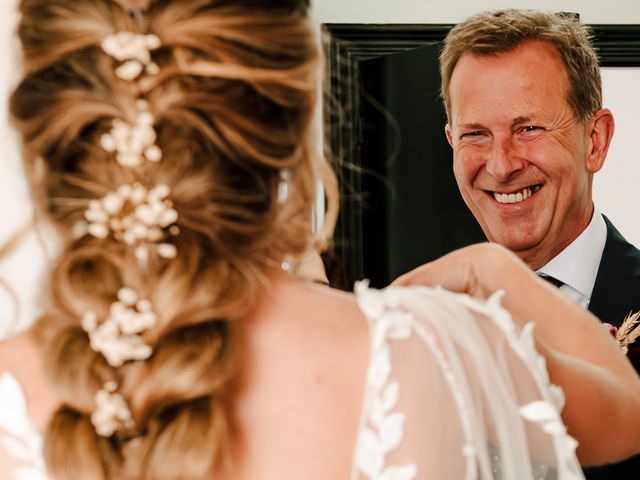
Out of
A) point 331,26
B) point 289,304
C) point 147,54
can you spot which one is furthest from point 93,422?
point 331,26

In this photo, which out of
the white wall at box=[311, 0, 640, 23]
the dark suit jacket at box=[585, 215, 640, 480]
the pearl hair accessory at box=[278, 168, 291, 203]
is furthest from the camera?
the white wall at box=[311, 0, 640, 23]

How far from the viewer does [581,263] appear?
7.14 feet

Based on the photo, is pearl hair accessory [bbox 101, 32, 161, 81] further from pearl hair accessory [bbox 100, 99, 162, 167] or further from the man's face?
the man's face

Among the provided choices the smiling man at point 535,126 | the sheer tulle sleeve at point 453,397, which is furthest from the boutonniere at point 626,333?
the sheer tulle sleeve at point 453,397

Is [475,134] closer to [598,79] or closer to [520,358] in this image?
[598,79]

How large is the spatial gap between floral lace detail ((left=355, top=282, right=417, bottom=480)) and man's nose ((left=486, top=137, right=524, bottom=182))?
1.55m

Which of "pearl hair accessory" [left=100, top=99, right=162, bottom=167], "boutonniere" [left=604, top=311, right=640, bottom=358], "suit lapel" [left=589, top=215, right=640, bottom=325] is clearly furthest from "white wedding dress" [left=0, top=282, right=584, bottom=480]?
"suit lapel" [left=589, top=215, right=640, bottom=325]

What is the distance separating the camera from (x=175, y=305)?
2.77 feet

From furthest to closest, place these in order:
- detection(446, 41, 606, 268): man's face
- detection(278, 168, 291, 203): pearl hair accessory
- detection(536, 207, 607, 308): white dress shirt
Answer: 1. detection(446, 41, 606, 268): man's face
2. detection(536, 207, 607, 308): white dress shirt
3. detection(278, 168, 291, 203): pearl hair accessory

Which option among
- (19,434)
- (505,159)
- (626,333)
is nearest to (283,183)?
(19,434)

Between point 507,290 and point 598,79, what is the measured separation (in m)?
1.39

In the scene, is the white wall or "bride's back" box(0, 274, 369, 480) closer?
"bride's back" box(0, 274, 369, 480)

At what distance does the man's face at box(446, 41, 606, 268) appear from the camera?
90.8 inches

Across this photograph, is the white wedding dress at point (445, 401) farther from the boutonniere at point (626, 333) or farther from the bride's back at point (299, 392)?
the boutonniere at point (626, 333)
